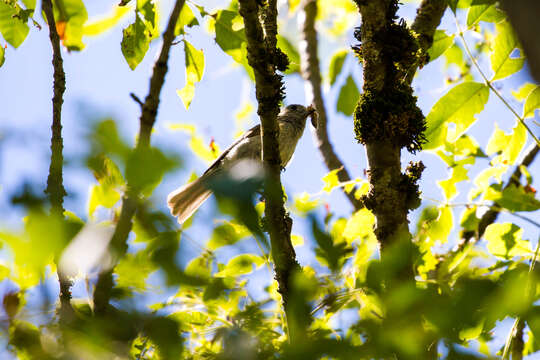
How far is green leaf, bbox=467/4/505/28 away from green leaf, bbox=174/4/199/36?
137 centimetres

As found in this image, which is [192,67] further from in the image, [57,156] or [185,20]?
[57,156]

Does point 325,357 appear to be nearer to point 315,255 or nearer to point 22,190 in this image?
point 315,255

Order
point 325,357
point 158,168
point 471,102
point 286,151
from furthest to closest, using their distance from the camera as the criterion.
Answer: point 286,151
point 471,102
point 325,357
point 158,168

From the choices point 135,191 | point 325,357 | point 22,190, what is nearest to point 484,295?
point 325,357

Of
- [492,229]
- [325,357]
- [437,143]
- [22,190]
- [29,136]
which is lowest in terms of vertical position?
[325,357]

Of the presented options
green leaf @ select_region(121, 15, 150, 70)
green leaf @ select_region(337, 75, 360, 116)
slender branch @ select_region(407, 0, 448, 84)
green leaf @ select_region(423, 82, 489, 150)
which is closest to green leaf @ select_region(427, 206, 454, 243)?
green leaf @ select_region(423, 82, 489, 150)

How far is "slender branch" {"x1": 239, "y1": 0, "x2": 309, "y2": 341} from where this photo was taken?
7.12 feet

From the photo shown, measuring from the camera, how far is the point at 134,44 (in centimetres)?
251

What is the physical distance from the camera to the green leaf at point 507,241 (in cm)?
250

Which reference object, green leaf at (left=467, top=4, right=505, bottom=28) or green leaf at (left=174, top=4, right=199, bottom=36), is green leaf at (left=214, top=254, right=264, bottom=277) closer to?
green leaf at (left=174, top=4, right=199, bottom=36)

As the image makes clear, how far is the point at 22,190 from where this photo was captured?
0.90 m

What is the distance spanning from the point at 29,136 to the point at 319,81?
4.69 meters

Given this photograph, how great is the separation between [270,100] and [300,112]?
352 cm

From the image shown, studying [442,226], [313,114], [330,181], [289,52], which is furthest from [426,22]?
[313,114]
